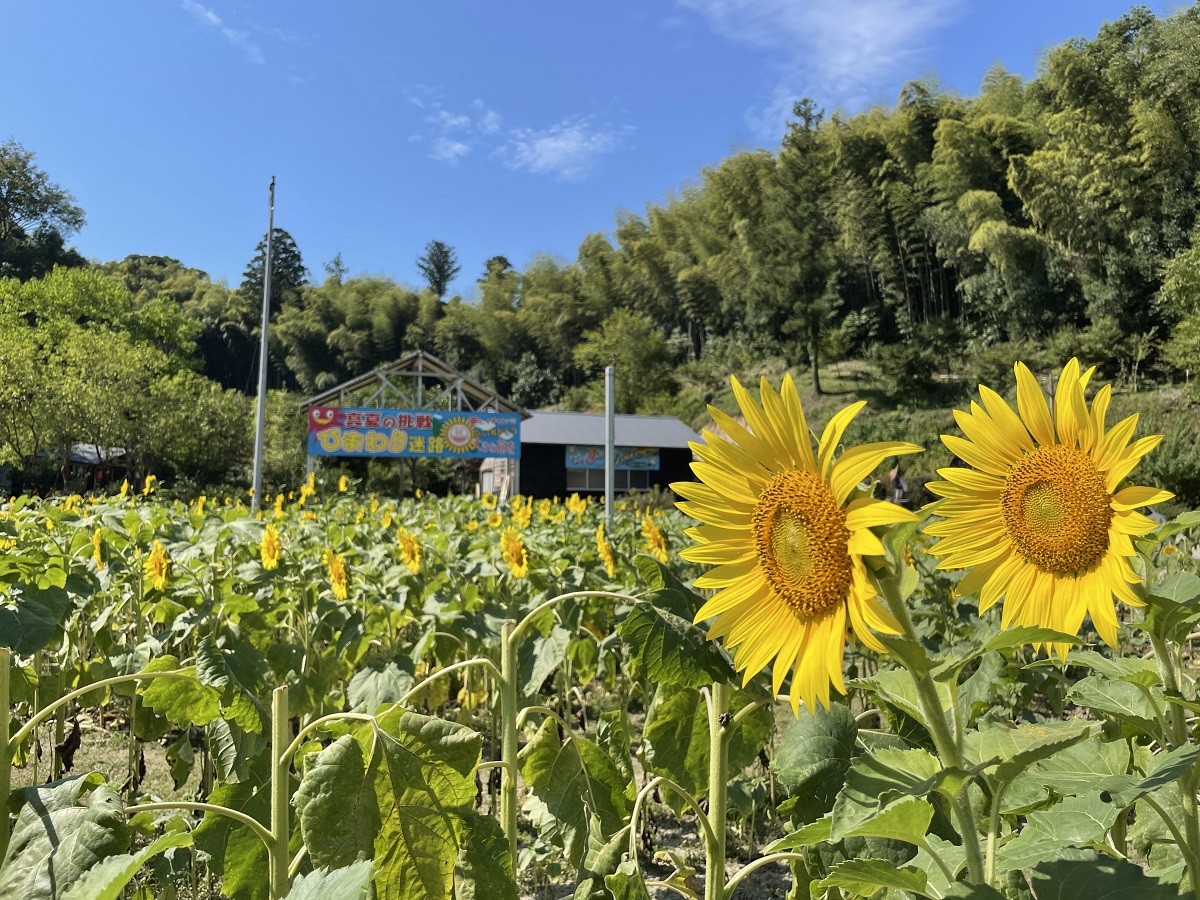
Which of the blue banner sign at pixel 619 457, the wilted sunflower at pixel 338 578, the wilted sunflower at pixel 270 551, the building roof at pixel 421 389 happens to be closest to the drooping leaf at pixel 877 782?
the wilted sunflower at pixel 338 578

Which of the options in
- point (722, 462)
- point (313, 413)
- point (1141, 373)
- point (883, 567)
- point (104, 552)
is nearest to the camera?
→ point (883, 567)

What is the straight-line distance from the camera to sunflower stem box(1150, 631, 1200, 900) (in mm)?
741

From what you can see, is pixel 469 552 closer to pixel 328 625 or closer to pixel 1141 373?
pixel 328 625

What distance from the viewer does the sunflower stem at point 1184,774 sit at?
29.2 inches

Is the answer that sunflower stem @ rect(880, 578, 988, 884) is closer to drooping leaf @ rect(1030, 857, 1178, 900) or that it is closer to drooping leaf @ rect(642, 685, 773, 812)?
drooping leaf @ rect(1030, 857, 1178, 900)

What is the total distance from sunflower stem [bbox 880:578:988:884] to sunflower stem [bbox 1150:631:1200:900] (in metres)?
0.20

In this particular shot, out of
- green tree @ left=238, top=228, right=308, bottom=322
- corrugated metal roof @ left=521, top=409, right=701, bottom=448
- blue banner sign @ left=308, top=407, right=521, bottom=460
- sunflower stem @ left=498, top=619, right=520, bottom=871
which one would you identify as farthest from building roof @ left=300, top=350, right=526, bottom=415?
green tree @ left=238, top=228, right=308, bottom=322

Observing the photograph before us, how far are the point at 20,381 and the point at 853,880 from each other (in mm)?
21384

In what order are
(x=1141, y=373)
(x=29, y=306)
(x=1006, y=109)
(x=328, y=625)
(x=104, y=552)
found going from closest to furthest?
(x=328, y=625) → (x=104, y=552) → (x=1141, y=373) → (x=29, y=306) → (x=1006, y=109)

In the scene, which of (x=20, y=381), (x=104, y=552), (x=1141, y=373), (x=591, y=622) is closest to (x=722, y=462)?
(x=591, y=622)

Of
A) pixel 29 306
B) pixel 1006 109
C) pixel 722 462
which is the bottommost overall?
pixel 722 462

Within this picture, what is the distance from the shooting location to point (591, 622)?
279 cm

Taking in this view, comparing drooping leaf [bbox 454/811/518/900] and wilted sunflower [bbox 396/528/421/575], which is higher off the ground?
wilted sunflower [bbox 396/528/421/575]

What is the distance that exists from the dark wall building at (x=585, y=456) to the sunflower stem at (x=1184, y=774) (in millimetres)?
20200
